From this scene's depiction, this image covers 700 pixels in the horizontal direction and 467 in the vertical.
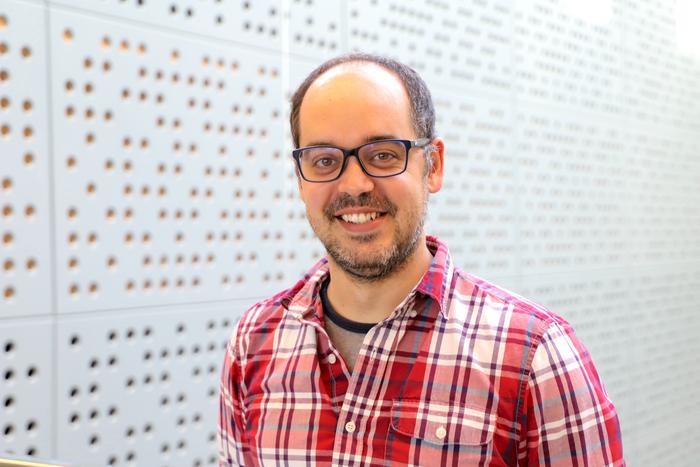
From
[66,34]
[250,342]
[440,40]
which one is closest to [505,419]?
[250,342]

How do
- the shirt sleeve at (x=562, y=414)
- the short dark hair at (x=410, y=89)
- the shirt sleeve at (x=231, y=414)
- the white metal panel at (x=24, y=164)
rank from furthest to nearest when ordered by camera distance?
the white metal panel at (x=24, y=164), the shirt sleeve at (x=231, y=414), the short dark hair at (x=410, y=89), the shirt sleeve at (x=562, y=414)

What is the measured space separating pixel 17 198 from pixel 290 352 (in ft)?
4.04

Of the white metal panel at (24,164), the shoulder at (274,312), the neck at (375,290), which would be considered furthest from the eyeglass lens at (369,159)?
the white metal panel at (24,164)

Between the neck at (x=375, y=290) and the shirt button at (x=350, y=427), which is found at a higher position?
the neck at (x=375, y=290)

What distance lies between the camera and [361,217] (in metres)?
1.82

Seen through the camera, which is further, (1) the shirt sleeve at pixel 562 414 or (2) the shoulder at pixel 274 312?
(2) the shoulder at pixel 274 312

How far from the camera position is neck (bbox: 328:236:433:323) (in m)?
1.89

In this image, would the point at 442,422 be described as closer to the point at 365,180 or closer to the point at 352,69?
the point at 365,180

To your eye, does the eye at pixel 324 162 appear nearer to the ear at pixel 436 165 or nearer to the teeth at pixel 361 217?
the teeth at pixel 361 217

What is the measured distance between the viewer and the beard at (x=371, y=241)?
1815mm

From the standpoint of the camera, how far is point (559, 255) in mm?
5297

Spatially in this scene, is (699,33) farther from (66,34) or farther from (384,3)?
(66,34)

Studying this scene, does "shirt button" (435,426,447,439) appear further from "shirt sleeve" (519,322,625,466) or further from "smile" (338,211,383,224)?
"smile" (338,211,383,224)

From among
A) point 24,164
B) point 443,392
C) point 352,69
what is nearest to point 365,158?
point 352,69
